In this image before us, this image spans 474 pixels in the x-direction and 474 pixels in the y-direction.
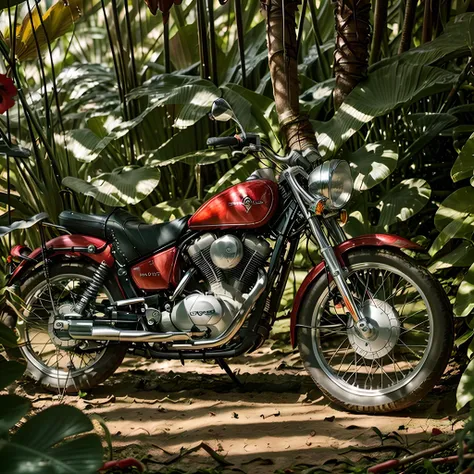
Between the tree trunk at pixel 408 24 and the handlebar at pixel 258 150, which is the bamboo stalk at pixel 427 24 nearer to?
the tree trunk at pixel 408 24

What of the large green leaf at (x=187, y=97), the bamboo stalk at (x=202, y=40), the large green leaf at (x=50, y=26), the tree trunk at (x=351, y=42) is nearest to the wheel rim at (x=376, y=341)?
the tree trunk at (x=351, y=42)

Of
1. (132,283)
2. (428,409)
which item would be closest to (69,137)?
(132,283)

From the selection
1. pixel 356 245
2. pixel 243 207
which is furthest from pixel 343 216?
pixel 243 207

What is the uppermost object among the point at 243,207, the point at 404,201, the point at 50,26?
the point at 50,26

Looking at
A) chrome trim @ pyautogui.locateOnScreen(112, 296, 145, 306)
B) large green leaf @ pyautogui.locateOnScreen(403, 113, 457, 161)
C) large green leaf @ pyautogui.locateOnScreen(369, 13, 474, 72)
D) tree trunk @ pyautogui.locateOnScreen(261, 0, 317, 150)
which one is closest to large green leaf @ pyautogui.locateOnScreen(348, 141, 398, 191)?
large green leaf @ pyautogui.locateOnScreen(403, 113, 457, 161)

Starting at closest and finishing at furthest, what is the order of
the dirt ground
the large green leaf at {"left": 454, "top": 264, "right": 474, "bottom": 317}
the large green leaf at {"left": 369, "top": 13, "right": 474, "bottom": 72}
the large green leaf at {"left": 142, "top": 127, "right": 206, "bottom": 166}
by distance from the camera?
the dirt ground
the large green leaf at {"left": 454, "top": 264, "right": 474, "bottom": 317}
the large green leaf at {"left": 369, "top": 13, "right": 474, "bottom": 72}
the large green leaf at {"left": 142, "top": 127, "right": 206, "bottom": 166}

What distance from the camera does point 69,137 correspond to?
471cm

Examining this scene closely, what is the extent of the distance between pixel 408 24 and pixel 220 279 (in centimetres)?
177

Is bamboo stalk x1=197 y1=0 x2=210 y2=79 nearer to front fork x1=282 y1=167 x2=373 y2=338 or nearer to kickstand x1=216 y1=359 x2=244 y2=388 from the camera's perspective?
front fork x1=282 y1=167 x2=373 y2=338

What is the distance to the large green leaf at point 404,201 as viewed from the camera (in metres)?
3.62

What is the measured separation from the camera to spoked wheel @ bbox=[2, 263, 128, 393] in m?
3.46

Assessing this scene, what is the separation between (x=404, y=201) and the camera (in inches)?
145

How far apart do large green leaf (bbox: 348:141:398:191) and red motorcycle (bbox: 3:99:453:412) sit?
467 mm

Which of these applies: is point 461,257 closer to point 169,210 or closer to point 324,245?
point 324,245
